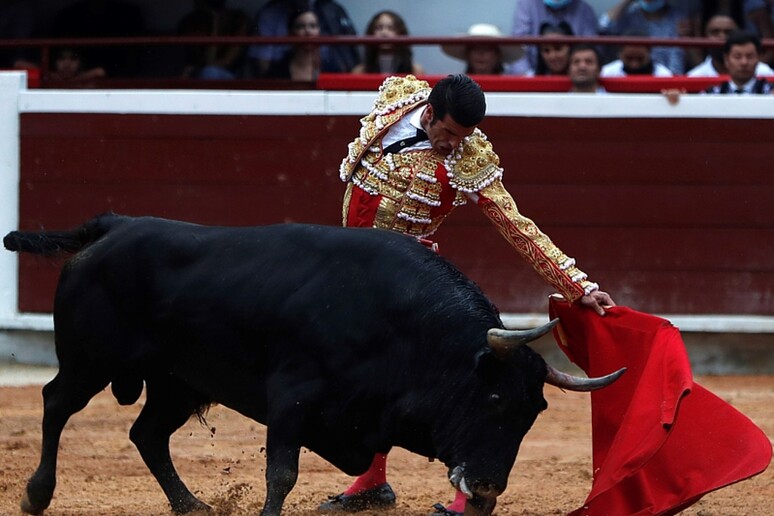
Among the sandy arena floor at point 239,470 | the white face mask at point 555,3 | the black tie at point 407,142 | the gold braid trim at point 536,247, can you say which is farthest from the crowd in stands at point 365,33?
the gold braid trim at point 536,247

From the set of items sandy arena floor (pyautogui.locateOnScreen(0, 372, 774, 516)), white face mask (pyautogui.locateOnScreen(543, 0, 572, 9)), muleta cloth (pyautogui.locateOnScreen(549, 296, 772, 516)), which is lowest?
sandy arena floor (pyautogui.locateOnScreen(0, 372, 774, 516))

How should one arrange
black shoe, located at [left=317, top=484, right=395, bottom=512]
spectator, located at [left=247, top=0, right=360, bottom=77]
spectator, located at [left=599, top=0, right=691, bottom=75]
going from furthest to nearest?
spectator, located at [left=599, top=0, right=691, bottom=75] < spectator, located at [left=247, top=0, right=360, bottom=77] < black shoe, located at [left=317, top=484, right=395, bottom=512]

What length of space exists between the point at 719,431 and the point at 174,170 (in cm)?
384

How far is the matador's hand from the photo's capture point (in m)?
3.92

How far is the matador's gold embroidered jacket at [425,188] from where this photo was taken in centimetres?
389

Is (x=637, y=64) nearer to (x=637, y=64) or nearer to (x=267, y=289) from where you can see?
(x=637, y=64)

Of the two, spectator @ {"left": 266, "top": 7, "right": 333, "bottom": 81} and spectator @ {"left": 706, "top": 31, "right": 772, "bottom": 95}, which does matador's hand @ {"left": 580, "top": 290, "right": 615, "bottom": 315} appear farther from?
spectator @ {"left": 266, "top": 7, "right": 333, "bottom": 81}

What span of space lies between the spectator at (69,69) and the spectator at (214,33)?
1.64 ft

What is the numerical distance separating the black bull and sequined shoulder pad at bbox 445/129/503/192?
0.27 m

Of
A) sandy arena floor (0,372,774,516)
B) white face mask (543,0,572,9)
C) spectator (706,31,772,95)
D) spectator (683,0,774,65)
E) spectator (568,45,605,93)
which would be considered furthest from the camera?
spectator (683,0,774,65)

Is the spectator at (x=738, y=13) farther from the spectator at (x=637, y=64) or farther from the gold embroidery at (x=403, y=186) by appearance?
the gold embroidery at (x=403, y=186)

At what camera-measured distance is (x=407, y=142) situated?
395 cm

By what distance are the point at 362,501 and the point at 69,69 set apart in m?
A: 3.83

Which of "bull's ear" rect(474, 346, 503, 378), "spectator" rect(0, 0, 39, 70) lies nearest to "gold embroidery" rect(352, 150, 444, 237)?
"bull's ear" rect(474, 346, 503, 378)
